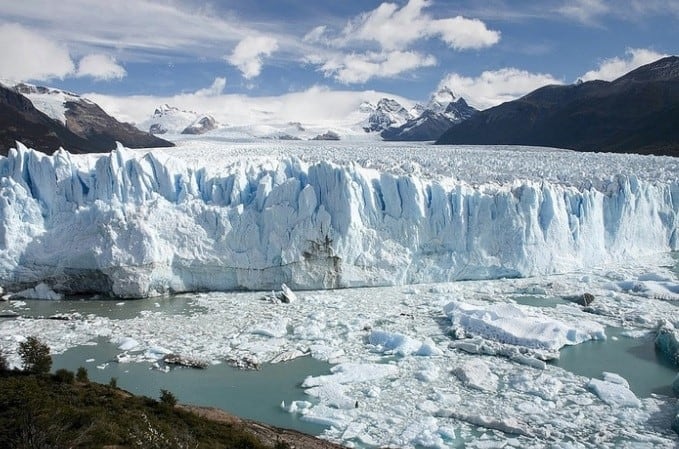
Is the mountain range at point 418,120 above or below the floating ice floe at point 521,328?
above

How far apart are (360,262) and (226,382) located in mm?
5687

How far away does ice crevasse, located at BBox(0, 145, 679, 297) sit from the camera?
1264 cm

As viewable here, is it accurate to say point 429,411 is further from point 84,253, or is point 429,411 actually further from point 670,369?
point 84,253

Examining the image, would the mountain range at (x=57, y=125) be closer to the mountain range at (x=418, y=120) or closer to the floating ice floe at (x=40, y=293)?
the floating ice floe at (x=40, y=293)

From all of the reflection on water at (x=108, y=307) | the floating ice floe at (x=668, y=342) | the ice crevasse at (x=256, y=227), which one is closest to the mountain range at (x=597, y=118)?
the ice crevasse at (x=256, y=227)

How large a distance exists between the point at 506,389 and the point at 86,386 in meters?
5.46

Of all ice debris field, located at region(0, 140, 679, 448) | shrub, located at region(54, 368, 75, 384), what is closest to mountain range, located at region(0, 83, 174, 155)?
ice debris field, located at region(0, 140, 679, 448)

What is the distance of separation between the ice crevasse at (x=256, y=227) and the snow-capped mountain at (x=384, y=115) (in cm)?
6908

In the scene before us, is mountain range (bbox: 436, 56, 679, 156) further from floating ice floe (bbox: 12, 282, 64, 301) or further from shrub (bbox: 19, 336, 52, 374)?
shrub (bbox: 19, 336, 52, 374)

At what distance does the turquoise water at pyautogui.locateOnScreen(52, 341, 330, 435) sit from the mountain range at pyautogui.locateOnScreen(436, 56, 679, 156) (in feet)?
89.9

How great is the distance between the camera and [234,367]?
8578 mm

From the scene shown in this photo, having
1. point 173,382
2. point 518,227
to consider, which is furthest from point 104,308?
point 518,227

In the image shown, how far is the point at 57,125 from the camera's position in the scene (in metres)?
44.5

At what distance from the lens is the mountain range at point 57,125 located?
35.7 m
